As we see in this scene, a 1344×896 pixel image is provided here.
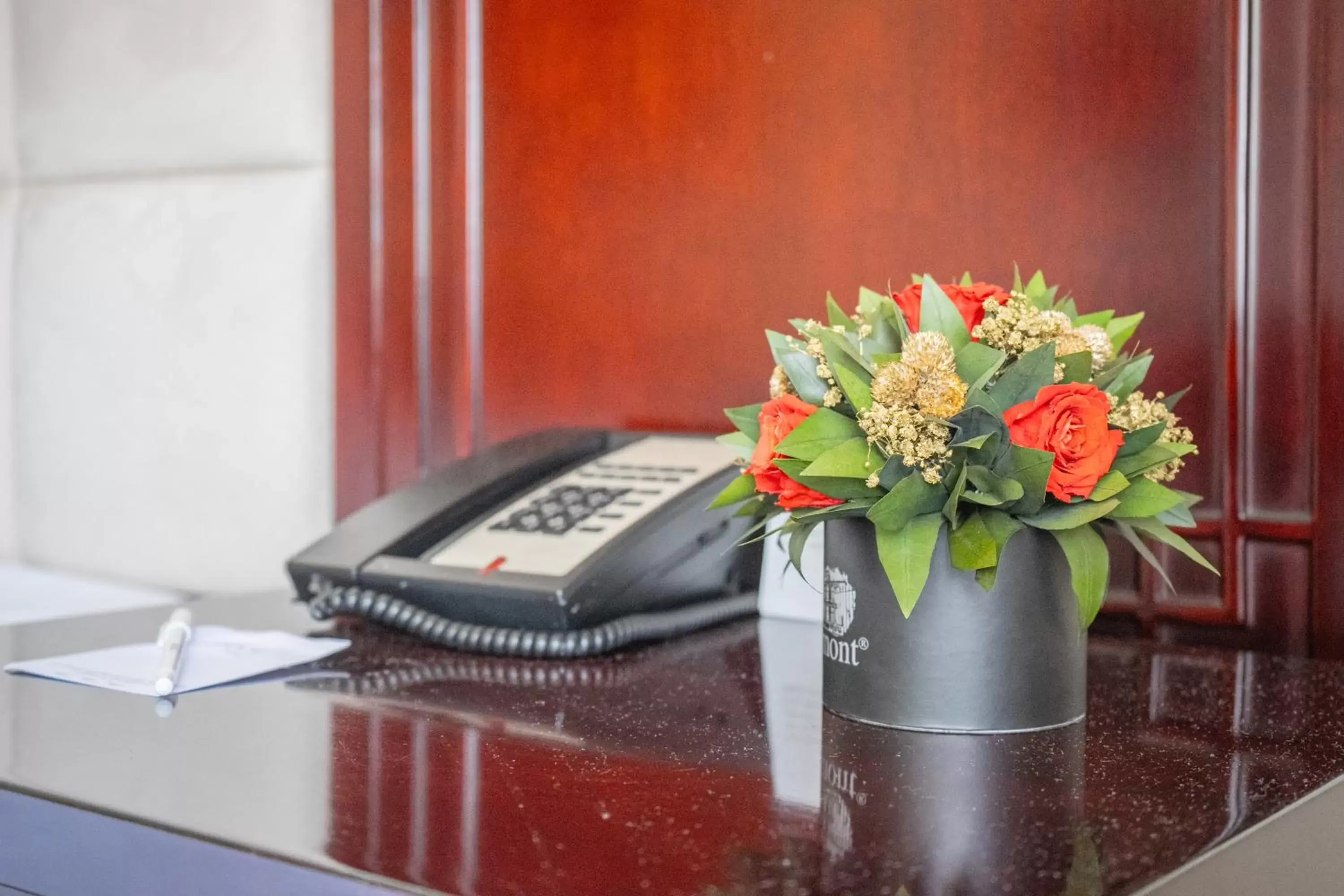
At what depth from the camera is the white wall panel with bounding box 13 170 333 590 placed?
1521mm

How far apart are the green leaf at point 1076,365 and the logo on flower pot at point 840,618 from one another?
6.1 inches

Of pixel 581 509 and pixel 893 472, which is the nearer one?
pixel 893 472

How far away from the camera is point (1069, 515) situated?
634 millimetres

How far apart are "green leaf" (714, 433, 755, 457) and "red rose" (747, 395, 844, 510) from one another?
0.20 ft

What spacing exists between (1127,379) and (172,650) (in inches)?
23.5

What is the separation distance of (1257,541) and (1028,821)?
0.52 meters

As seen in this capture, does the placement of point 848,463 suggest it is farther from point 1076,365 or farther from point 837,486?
point 1076,365

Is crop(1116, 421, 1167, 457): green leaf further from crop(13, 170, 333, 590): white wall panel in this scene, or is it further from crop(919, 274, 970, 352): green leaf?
→ crop(13, 170, 333, 590): white wall panel

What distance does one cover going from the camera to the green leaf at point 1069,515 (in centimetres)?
63

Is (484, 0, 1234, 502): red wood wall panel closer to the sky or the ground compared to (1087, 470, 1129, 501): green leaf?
closer to the sky

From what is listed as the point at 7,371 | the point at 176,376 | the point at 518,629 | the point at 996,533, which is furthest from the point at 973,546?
the point at 7,371

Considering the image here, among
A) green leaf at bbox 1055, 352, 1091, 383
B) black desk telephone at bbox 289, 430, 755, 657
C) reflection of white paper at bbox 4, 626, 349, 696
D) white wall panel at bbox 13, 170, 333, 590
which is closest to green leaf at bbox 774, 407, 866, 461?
green leaf at bbox 1055, 352, 1091, 383

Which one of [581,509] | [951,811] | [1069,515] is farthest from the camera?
[581,509]

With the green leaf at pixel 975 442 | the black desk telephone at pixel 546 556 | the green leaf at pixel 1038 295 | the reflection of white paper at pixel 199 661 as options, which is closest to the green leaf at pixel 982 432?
the green leaf at pixel 975 442
